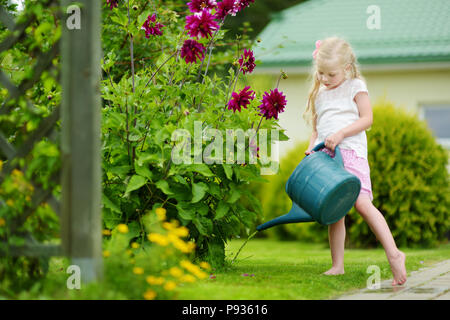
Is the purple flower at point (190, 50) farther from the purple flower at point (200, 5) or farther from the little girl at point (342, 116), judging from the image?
the little girl at point (342, 116)

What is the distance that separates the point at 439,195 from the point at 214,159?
4.04 meters

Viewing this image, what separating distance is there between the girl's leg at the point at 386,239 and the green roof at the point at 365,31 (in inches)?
221

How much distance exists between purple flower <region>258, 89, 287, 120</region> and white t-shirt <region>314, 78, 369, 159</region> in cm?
36

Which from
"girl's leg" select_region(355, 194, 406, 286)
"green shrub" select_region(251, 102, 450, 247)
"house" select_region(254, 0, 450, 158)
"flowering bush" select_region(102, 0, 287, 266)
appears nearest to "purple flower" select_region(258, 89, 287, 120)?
"flowering bush" select_region(102, 0, 287, 266)

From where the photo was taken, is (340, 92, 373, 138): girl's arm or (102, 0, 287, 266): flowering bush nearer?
(102, 0, 287, 266): flowering bush

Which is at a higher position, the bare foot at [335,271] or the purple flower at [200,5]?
the purple flower at [200,5]

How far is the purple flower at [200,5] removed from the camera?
11.7 feet

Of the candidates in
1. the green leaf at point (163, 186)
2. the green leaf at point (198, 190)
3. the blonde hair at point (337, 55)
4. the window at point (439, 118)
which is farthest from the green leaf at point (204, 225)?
the window at point (439, 118)

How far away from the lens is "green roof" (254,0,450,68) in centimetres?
953

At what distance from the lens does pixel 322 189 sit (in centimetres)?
320

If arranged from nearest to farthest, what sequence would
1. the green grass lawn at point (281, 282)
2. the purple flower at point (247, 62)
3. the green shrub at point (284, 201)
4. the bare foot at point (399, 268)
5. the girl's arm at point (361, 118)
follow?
the green grass lawn at point (281, 282) < the bare foot at point (399, 268) < the girl's arm at point (361, 118) < the purple flower at point (247, 62) < the green shrub at point (284, 201)

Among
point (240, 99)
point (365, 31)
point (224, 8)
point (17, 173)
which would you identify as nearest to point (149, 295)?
point (17, 173)

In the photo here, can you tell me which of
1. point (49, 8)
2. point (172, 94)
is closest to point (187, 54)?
point (172, 94)

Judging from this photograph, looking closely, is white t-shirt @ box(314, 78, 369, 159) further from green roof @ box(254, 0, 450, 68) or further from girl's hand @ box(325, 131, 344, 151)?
green roof @ box(254, 0, 450, 68)
